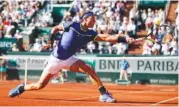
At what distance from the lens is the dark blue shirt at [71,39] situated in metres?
11.8

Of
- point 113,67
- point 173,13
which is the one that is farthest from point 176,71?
point 173,13

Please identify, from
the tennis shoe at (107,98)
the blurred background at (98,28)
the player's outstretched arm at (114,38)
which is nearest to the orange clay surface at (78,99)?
the tennis shoe at (107,98)

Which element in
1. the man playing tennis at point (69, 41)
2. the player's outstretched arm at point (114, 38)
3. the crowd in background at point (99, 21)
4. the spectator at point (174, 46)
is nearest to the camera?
the player's outstretched arm at point (114, 38)

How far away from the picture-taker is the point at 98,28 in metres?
28.3

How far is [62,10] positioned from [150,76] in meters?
9.49

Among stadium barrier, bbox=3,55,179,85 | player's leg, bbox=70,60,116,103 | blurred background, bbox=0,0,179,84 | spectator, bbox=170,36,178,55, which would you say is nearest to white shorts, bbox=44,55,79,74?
player's leg, bbox=70,60,116,103

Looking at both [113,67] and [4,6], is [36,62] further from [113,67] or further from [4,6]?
[4,6]

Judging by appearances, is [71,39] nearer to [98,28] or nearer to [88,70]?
[88,70]

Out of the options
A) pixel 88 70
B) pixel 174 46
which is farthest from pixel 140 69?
pixel 88 70

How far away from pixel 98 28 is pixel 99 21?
779 millimetres

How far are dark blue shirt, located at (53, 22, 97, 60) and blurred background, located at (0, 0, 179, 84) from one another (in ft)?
40.8

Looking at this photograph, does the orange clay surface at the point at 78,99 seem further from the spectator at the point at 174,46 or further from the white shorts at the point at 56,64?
the spectator at the point at 174,46

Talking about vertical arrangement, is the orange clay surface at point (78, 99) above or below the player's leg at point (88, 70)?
below

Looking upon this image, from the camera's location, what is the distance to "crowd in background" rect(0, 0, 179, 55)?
88.2 feet
